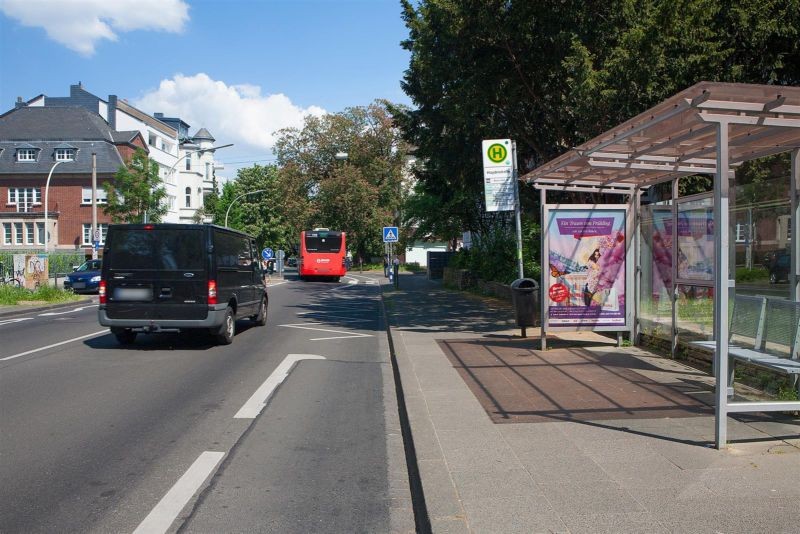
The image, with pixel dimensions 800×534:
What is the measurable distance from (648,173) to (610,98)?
3246 mm

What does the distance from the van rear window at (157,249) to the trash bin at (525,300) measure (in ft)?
18.3

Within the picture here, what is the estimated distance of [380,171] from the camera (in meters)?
68.0

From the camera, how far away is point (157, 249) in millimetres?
12242

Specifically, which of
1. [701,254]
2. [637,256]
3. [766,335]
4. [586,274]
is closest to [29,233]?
[586,274]

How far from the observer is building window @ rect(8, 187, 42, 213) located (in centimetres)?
5675

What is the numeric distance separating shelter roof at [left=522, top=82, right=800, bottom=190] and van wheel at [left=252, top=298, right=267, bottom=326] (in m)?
7.87

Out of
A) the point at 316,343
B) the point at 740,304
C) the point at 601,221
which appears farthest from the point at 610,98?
the point at 316,343

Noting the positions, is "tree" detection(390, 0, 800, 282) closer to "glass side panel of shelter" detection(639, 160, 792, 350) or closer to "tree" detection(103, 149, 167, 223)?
"glass side panel of shelter" detection(639, 160, 792, 350)

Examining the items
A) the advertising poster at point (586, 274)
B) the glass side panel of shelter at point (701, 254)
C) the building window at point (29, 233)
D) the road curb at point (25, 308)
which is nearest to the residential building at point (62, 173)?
the building window at point (29, 233)

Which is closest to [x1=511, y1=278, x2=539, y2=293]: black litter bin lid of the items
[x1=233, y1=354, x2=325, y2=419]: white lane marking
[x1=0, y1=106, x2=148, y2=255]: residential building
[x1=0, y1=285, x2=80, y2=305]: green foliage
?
[x1=233, y1=354, x2=325, y2=419]: white lane marking

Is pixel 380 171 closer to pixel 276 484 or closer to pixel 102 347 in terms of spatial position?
pixel 102 347

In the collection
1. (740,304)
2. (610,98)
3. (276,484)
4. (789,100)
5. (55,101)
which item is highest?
(55,101)

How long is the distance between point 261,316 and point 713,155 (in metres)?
11.1

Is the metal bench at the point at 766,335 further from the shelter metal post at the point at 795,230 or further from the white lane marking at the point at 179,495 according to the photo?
the white lane marking at the point at 179,495
